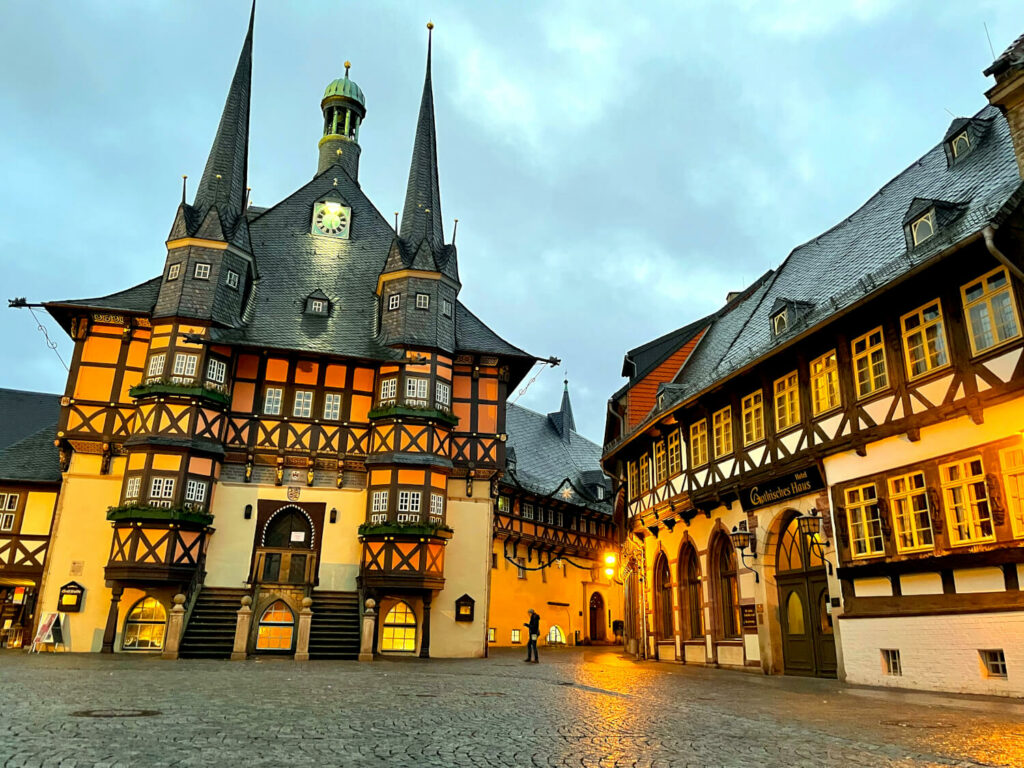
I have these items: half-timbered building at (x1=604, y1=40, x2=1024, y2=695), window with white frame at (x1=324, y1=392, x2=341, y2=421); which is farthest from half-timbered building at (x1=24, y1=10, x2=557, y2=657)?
half-timbered building at (x1=604, y1=40, x2=1024, y2=695)

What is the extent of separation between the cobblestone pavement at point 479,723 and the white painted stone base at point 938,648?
691mm

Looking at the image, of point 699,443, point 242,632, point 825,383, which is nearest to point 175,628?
point 242,632

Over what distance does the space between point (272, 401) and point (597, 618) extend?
2818cm

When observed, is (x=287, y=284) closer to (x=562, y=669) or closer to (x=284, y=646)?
(x=284, y=646)

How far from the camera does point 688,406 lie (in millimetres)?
22562

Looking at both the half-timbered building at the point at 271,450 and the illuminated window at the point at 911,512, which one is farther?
the half-timbered building at the point at 271,450

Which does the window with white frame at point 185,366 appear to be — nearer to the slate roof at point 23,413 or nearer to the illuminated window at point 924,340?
the slate roof at point 23,413

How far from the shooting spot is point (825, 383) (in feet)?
56.5

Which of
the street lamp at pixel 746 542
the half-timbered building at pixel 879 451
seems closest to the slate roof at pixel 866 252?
the half-timbered building at pixel 879 451

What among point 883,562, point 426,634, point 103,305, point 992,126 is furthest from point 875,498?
point 103,305

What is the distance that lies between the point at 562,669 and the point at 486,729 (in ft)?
41.3

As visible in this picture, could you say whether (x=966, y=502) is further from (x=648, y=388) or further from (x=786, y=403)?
(x=648, y=388)

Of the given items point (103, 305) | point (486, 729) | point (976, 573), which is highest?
point (103, 305)

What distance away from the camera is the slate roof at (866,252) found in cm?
1448
